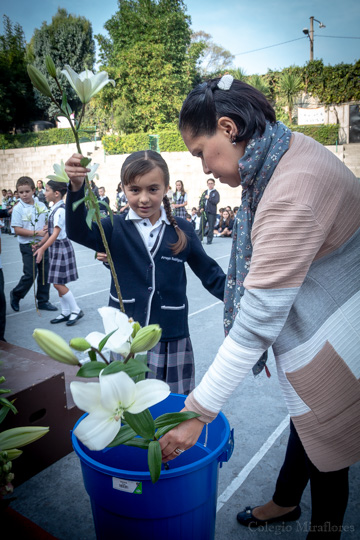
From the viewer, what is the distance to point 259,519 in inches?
69.1

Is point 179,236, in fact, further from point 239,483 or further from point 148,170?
point 239,483

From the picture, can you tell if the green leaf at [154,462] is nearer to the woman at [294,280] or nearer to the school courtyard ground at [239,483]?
the woman at [294,280]

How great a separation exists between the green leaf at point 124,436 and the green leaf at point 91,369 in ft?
0.55

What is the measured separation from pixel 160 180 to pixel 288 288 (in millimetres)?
1157

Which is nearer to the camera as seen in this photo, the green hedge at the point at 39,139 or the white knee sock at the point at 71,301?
the white knee sock at the point at 71,301

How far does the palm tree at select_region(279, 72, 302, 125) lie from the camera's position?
20203 millimetres

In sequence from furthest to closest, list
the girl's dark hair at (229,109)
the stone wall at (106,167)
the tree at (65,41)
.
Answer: the tree at (65,41) → the stone wall at (106,167) → the girl's dark hair at (229,109)

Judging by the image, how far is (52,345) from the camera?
2.65 feet

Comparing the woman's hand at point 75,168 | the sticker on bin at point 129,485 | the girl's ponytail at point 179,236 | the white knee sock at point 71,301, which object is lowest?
the white knee sock at point 71,301

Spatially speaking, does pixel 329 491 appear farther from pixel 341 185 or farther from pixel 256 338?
pixel 341 185

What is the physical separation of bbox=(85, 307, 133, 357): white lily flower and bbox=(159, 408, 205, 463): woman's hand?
0.28 m

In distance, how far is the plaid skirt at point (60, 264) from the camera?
5.00 meters

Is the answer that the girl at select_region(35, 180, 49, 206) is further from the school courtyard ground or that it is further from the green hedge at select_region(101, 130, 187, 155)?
the school courtyard ground

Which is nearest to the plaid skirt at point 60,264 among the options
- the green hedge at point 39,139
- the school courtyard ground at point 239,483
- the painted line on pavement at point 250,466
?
the school courtyard ground at point 239,483
